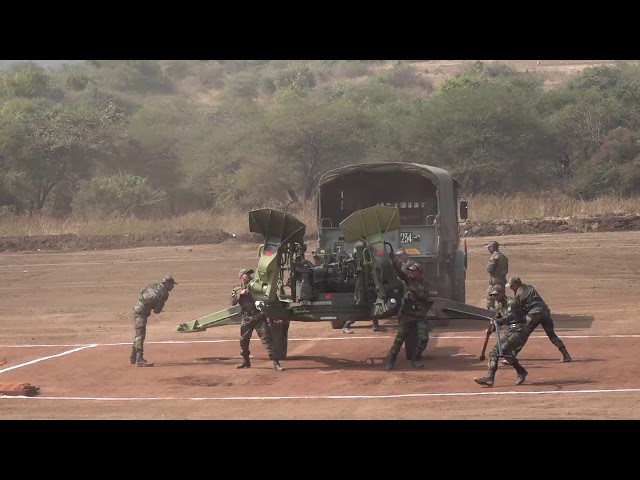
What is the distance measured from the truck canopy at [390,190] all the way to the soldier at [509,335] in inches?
236

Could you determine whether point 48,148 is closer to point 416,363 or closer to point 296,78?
point 416,363

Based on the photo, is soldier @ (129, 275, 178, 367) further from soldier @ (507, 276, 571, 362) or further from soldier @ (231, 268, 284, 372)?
soldier @ (507, 276, 571, 362)

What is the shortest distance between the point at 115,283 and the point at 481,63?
5861 cm

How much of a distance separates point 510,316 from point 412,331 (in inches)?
87.7

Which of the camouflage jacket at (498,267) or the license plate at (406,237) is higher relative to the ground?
the license plate at (406,237)

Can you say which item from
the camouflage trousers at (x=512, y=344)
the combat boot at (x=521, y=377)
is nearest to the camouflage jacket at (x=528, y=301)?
the camouflage trousers at (x=512, y=344)

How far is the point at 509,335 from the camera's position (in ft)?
49.7

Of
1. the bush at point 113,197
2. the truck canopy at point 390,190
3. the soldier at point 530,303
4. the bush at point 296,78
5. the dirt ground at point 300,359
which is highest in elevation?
the bush at point 296,78

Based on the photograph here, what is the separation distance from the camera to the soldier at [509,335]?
49.1 ft

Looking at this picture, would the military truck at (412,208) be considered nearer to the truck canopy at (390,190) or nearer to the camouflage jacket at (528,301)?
the truck canopy at (390,190)

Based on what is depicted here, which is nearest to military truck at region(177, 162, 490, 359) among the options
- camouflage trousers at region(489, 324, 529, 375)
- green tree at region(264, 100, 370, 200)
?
camouflage trousers at region(489, 324, 529, 375)

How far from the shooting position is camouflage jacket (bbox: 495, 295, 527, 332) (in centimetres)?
1523

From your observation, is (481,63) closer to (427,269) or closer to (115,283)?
(115,283)

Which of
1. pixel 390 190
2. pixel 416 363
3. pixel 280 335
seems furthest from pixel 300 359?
pixel 390 190
